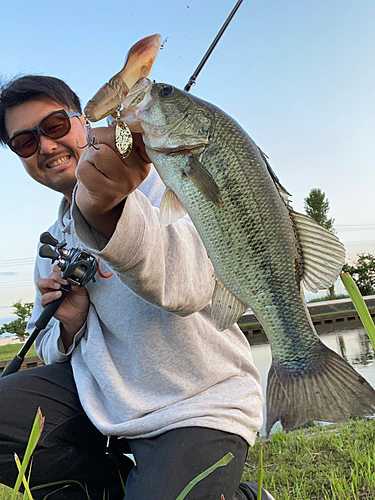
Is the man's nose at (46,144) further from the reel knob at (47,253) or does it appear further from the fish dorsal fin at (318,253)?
the fish dorsal fin at (318,253)

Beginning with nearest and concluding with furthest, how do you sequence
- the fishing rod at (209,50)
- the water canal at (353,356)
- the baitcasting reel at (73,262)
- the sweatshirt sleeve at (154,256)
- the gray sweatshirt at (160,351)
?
the sweatshirt sleeve at (154,256) → the gray sweatshirt at (160,351) → the fishing rod at (209,50) → the baitcasting reel at (73,262) → the water canal at (353,356)

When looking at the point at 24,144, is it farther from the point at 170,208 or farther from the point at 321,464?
the point at 321,464

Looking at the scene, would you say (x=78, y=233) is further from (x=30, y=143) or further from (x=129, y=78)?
(x=30, y=143)

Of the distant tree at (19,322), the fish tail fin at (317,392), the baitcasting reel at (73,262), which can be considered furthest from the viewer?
the distant tree at (19,322)

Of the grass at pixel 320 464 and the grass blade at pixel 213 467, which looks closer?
the grass blade at pixel 213 467

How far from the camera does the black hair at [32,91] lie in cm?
267

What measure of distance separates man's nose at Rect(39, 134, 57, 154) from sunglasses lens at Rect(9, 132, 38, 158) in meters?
0.06

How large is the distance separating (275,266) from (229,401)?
39.1 inches

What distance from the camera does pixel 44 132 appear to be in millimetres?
2488

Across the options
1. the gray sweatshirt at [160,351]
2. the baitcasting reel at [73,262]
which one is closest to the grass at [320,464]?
the gray sweatshirt at [160,351]

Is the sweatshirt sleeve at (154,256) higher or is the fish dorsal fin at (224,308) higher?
the sweatshirt sleeve at (154,256)

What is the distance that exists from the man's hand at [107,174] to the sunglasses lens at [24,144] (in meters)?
1.27

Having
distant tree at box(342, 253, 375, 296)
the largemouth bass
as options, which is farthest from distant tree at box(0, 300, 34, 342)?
the largemouth bass

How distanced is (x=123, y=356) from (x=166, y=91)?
1.42m
